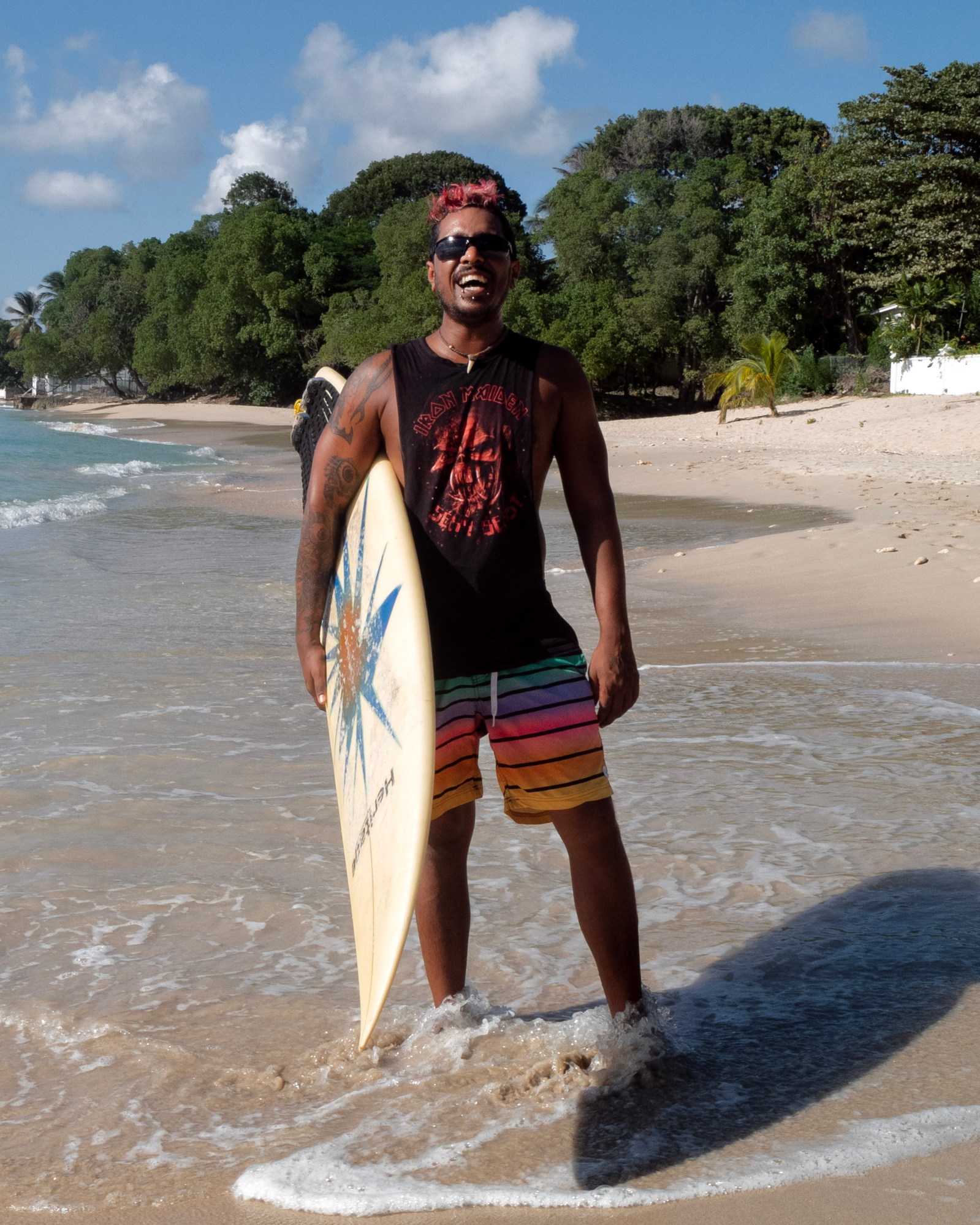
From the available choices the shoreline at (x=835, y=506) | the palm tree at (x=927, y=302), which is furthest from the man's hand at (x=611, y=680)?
the palm tree at (x=927, y=302)

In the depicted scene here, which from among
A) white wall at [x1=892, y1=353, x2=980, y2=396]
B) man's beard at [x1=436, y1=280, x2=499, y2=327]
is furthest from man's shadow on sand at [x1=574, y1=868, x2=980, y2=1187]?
white wall at [x1=892, y1=353, x2=980, y2=396]

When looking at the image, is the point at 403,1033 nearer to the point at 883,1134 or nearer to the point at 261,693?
the point at 883,1134

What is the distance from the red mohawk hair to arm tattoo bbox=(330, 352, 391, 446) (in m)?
0.29

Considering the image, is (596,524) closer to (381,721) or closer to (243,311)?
(381,721)

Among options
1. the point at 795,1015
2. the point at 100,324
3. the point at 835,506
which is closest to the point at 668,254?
the point at 835,506

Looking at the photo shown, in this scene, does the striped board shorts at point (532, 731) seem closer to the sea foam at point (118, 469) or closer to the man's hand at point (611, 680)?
A: the man's hand at point (611, 680)

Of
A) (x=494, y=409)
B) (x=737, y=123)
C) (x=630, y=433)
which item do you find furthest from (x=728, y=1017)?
(x=737, y=123)

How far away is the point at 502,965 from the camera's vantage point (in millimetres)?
2750

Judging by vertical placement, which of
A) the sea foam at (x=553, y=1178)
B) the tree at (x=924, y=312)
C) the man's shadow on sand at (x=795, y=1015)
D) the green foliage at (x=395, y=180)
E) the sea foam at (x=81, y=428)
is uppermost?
the green foliage at (x=395, y=180)

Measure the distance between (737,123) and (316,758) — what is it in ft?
162

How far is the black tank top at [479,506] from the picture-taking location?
2.16 metres

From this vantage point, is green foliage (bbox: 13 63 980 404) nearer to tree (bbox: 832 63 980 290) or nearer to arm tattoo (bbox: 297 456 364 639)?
tree (bbox: 832 63 980 290)

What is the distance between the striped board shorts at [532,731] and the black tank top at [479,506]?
0.11 feet

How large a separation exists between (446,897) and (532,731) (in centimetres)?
41
